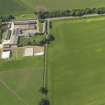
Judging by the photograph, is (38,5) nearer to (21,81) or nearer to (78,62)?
(78,62)

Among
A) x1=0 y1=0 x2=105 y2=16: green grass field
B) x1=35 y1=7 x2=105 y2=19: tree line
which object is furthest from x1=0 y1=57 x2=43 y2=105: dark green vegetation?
x1=0 y1=0 x2=105 y2=16: green grass field

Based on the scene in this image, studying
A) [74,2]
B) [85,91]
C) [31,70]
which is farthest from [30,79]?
[74,2]

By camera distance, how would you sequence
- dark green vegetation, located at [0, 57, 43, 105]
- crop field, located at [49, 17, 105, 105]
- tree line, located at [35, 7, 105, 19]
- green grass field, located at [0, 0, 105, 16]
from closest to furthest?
1. dark green vegetation, located at [0, 57, 43, 105]
2. crop field, located at [49, 17, 105, 105]
3. tree line, located at [35, 7, 105, 19]
4. green grass field, located at [0, 0, 105, 16]

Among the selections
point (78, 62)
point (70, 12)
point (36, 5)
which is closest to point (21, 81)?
point (78, 62)

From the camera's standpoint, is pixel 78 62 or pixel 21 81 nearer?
pixel 21 81

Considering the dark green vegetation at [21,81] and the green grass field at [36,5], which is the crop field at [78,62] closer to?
the dark green vegetation at [21,81]

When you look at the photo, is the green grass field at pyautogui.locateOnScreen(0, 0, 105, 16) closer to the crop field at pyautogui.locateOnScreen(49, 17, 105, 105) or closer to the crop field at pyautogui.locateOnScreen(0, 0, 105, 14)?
the crop field at pyautogui.locateOnScreen(0, 0, 105, 14)

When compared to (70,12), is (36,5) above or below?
above

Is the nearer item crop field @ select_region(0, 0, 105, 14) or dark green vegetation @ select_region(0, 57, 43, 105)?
dark green vegetation @ select_region(0, 57, 43, 105)
